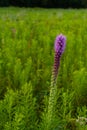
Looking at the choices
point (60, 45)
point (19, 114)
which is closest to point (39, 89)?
point (19, 114)

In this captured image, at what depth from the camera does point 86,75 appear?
2658 millimetres

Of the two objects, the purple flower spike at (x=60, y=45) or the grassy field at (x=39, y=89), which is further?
the grassy field at (x=39, y=89)

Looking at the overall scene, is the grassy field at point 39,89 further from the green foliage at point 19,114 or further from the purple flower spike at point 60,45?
the purple flower spike at point 60,45

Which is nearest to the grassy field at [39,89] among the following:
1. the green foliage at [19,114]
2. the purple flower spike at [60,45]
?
the green foliage at [19,114]

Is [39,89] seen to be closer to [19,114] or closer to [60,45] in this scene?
[19,114]

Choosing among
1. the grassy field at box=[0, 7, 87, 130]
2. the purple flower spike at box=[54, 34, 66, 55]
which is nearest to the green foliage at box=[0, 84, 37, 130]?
the grassy field at box=[0, 7, 87, 130]

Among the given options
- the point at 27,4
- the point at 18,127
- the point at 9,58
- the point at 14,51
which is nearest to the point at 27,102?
the point at 18,127

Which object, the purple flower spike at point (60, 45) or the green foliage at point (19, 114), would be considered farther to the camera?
the green foliage at point (19, 114)

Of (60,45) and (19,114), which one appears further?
(19,114)

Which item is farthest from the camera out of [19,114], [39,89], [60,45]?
[39,89]

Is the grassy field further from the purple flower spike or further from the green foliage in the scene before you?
the purple flower spike

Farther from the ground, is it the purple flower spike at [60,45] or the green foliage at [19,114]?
the purple flower spike at [60,45]

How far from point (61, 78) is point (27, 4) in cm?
2088

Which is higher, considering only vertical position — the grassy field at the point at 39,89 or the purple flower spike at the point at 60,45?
the purple flower spike at the point at 60,45
